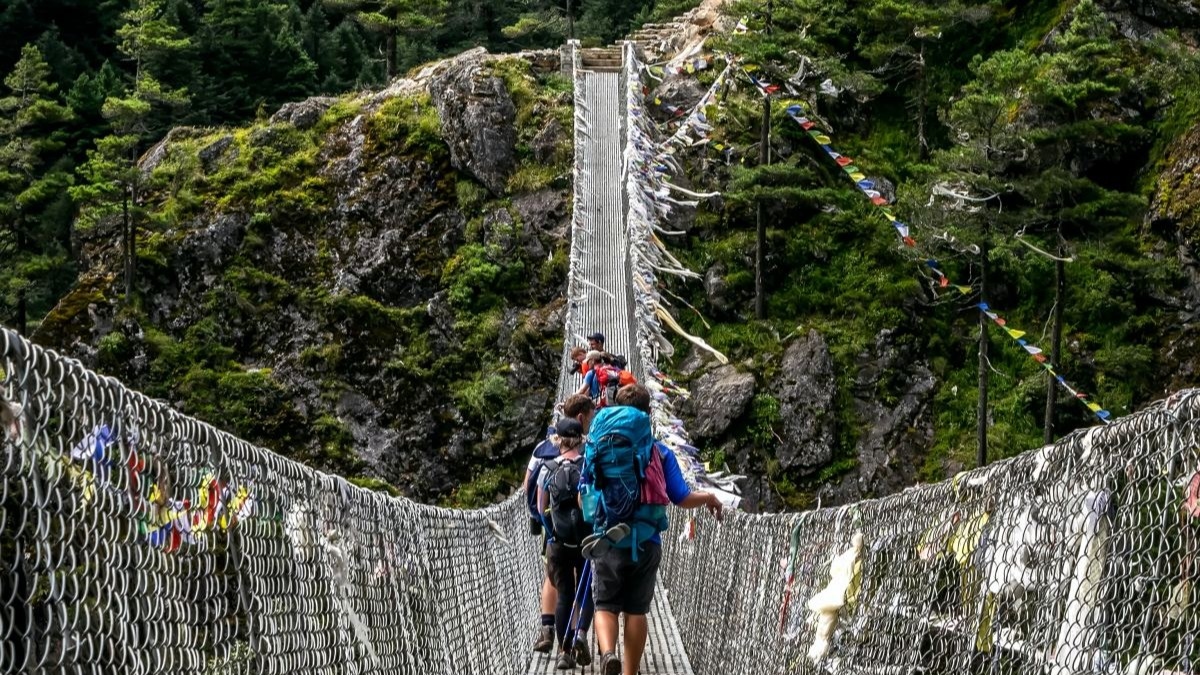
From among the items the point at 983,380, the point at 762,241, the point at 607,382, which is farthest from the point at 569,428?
the point at 762,241

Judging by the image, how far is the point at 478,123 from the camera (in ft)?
62.4

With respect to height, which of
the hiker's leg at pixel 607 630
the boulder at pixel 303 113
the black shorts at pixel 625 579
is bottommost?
the boulder at pixel 303 113

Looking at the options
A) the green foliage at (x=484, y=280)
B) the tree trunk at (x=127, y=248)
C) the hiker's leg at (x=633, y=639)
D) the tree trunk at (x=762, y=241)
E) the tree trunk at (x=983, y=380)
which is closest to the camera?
the hiker's leg at (x=633, y=639)

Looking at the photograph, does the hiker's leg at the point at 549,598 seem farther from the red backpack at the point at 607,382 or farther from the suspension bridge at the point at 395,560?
the red backpack at the point at 607,382

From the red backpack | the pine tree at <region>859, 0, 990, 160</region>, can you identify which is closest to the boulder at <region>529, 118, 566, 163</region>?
the pine tree at <region>859, 0, 990, 160</region>

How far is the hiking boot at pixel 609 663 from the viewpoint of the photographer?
12.5 feet

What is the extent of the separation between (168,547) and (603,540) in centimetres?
218

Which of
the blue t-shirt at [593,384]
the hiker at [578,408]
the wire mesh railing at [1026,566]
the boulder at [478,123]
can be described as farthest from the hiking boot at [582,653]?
the boulder at [478,123]

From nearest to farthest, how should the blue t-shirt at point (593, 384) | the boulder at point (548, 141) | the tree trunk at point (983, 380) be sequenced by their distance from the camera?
1. the blue t-shirt at point (593, 384)
2. the tree trunk at point (983, 380)
3. the boulder at point (548, 141)

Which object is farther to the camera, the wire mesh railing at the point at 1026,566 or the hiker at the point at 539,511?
the hiker at the point at 539,511

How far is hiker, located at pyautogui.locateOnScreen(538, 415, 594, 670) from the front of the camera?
4535mm

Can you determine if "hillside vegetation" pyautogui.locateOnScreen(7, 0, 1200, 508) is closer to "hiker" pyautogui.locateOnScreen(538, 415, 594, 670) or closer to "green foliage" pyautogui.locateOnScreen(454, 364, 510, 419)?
"green foliage" pyautogui.locateOnScreen(454, 364, 510, 419)

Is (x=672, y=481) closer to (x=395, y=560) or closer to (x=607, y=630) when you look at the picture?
(x=607, y=630)

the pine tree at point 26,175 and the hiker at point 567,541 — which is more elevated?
the hiker at point 567,541
